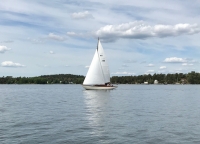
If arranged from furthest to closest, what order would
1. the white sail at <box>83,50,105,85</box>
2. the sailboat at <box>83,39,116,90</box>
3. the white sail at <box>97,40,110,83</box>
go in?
the white sail at <box>97,40,110,83</box>
the sailboat at <box>83,39,116,90</box>
the white sail at <box>83,50,105,85</box>

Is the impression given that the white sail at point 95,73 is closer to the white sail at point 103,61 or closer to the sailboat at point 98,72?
the sailboat at point 98,72

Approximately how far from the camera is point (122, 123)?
29453 millimetres

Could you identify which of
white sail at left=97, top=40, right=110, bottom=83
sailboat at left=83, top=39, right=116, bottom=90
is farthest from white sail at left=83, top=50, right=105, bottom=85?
white sail at left=97, top=40, right=110, bottom=83

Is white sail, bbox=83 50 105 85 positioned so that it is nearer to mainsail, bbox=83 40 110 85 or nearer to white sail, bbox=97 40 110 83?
mainsail, bbox=83 40 110 85

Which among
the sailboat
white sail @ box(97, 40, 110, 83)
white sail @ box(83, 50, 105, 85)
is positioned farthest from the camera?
white sail @ box(97, 40, 110, 83)

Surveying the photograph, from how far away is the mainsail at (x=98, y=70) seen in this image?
322 ft

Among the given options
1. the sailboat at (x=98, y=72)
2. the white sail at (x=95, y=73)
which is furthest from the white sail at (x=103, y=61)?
the white sail at (x=95, y=73)

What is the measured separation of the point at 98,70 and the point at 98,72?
0.64 m

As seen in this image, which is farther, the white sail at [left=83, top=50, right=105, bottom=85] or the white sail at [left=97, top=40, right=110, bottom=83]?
the white sail at [left=97, top=40, right=110, bottom=83]

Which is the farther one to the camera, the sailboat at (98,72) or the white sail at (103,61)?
the white sail at (103,61)

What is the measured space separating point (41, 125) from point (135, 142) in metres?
10.6

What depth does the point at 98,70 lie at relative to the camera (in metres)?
98.3

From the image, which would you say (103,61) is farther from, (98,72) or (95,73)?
(95,73)

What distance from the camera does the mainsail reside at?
9812 cm
